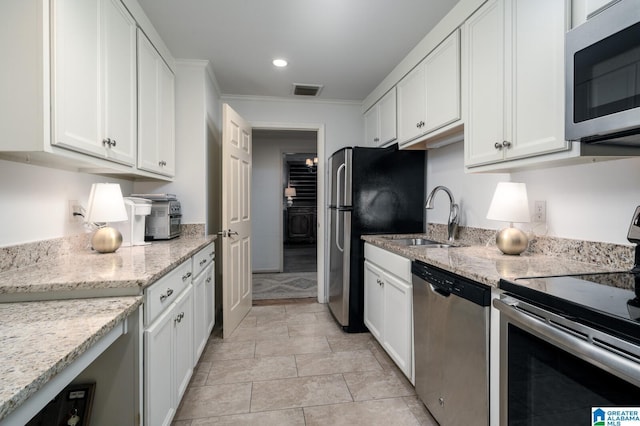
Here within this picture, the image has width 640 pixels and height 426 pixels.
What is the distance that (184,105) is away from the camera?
9.07ft

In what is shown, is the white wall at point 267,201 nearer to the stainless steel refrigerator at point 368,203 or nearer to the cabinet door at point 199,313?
the stainless steel refrigerator at point 368,203

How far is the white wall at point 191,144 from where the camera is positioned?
9.05ft

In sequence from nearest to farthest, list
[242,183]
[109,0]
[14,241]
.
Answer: [14,241], [109,0], [242,183]

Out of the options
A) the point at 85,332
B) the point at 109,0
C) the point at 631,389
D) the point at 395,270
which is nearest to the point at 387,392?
the point at 395,270

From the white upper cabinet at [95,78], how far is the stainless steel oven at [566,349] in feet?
5.98

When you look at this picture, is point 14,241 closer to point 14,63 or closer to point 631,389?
point 14,63

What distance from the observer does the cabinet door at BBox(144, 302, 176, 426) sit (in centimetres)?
128

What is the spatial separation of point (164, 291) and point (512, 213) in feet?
5.95

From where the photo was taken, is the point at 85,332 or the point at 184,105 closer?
the point at 85,332

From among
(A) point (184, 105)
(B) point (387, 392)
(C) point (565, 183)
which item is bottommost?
(B) point (387, 392)

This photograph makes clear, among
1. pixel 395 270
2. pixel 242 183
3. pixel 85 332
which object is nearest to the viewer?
pixel 85 332

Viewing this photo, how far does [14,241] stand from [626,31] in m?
2.46

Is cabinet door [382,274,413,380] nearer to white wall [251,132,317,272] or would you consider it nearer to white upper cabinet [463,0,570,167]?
white upper cabinet [463,0,570,167]

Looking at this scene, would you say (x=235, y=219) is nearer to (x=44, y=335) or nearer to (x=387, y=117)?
(x=387, y=117)
